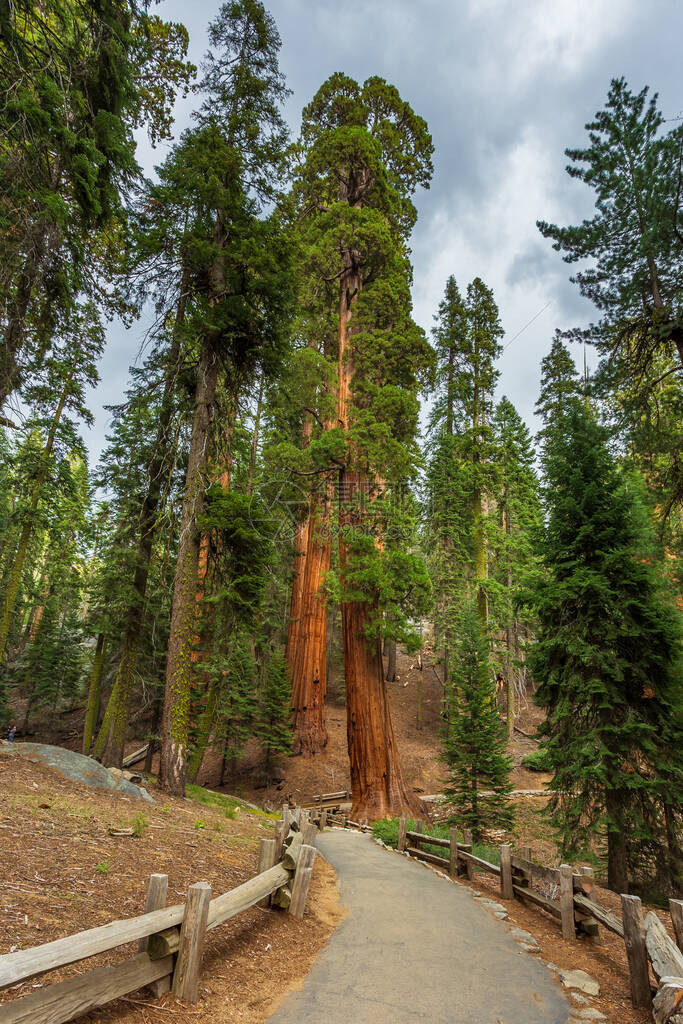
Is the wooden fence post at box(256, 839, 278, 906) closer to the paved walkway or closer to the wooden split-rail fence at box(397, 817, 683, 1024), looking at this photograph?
the paved walkway

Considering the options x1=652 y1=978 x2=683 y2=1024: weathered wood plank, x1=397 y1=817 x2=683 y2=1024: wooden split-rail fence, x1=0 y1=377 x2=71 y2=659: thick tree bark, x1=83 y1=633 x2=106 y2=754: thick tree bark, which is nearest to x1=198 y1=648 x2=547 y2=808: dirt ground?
x1=83 y1=633 x2=106 y2=754: thick tree bark

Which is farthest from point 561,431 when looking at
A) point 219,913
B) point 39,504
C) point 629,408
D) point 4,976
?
point 39,504

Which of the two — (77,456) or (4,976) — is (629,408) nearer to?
(4,976)

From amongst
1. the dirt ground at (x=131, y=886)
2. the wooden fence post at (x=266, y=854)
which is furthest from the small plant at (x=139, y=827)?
the wooden fence post at (x=266, y=854)

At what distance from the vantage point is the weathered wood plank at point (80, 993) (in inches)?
93.8

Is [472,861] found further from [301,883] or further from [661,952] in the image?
[661,952]

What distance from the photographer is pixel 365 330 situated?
16625 mm

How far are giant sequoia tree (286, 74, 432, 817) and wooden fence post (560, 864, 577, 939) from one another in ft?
21.5

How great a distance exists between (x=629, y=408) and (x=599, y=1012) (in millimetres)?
10545

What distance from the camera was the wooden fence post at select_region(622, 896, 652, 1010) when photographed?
442 centimetres

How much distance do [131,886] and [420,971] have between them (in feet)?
9.20

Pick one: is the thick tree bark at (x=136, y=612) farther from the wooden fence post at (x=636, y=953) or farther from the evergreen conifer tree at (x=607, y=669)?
the wooden fence post at (x=636, y=953)

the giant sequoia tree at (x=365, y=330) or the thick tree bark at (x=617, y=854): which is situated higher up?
the giant sequoia tree at (x=365, y=330)

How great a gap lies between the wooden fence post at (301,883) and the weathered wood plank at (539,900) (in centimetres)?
350
